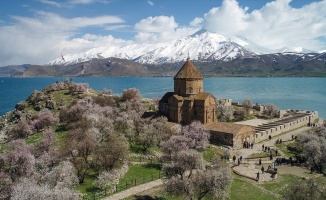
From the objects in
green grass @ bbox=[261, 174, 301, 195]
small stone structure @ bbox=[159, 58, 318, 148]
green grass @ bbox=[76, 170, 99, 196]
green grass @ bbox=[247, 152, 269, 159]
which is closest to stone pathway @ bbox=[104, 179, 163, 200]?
green grass @ bbox=[76, 170, 99, 196]

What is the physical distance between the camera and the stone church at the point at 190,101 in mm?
59969

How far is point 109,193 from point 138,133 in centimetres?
1923

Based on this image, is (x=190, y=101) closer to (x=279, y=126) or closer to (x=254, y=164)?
(x=254, y=164)

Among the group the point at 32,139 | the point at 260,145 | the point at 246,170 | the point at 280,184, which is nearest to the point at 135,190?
the point at 246,170

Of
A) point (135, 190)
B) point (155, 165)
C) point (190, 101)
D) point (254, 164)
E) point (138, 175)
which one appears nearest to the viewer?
point (135, 190)

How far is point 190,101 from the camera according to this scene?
5994 centimetres

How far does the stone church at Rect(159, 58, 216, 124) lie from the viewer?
5997cm

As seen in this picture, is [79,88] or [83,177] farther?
[79,88]

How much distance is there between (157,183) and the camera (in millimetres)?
36625

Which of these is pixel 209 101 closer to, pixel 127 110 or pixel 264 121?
pixel 127 110

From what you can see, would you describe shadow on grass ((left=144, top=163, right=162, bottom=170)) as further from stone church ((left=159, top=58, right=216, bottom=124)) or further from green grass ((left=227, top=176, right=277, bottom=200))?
stone church ((left=159, top=58, right=216, bottom=124))

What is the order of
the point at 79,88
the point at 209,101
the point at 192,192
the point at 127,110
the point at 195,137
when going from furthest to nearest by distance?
the point at 79,88 < the point at 127,110 < the point at 209,101 < the point at 195,137 < the point at 192,192

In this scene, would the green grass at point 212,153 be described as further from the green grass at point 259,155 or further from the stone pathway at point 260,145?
the green grass at point 259,155

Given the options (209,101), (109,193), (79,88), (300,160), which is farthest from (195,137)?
(79,88)
